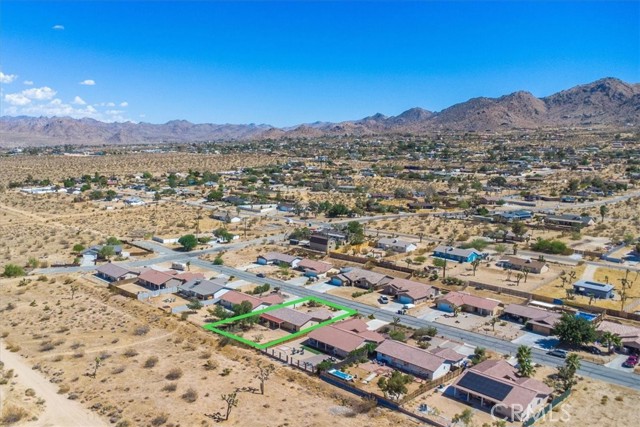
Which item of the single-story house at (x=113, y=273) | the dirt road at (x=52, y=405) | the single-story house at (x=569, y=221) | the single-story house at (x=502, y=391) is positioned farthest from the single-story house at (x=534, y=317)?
the single-story house at (x=569, y=221)

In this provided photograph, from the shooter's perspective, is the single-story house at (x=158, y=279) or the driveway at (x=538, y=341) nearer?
the driveway at (x=538, y=341)

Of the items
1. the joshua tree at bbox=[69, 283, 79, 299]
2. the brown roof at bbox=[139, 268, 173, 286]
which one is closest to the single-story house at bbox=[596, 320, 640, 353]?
the brown roof at bbox=[139, 268, 173, 286]

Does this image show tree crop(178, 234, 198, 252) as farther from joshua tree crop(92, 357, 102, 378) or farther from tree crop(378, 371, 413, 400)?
tree crop(378, 371, 413, 400)

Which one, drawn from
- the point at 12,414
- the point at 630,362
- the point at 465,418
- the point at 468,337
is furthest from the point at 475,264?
the point at 12,414

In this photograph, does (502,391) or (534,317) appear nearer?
(502,391)

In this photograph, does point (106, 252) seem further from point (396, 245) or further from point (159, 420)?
point (159, 420)

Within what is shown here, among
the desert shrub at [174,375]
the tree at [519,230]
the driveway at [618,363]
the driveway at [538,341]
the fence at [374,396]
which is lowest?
the driveway at [538,341]

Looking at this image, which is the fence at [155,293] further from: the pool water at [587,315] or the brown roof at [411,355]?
the pool water at [587,315]
